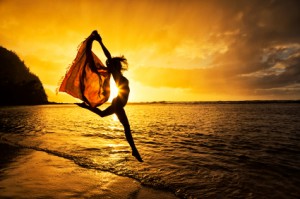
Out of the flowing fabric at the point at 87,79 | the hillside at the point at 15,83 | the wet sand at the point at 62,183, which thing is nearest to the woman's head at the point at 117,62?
the flowing fabric at the point at 87,79

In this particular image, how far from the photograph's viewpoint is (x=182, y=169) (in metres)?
9.95

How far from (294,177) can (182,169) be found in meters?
4.37

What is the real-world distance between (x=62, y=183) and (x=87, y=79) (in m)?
3.39

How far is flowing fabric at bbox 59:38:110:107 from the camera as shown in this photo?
7934mm

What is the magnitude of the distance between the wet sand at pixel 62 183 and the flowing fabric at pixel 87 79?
254 cm

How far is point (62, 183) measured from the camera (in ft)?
23.9

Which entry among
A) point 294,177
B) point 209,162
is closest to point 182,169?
point 209,162

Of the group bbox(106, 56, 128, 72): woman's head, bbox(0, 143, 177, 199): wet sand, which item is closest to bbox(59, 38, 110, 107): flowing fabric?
bbox(106, 56, 128, 72): woman's head

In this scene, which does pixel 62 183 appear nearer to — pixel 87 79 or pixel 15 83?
pixel 87 79

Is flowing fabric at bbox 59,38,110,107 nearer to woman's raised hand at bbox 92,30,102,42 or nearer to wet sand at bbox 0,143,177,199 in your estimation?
woman's raised hand at bbox 92,30,102,42

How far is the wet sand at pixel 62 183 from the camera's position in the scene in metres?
6.42

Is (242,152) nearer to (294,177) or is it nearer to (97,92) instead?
(294,177)

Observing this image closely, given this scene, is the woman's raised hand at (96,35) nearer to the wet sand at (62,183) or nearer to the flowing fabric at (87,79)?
the flowing fabric at (87,79)

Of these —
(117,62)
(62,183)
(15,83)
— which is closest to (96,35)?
(117,62)
